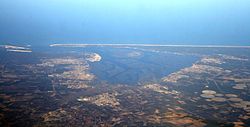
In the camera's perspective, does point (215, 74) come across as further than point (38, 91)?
Yes

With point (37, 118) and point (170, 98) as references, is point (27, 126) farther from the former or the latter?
point (170, 98)

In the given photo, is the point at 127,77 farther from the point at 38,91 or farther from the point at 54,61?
the point at 54,61

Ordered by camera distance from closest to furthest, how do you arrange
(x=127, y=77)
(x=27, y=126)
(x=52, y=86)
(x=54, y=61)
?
(x=27, y=126) → (x=52, y=86) → (x=127, y=77) → (x=54, y=61)

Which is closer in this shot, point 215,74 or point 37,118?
point 37,118

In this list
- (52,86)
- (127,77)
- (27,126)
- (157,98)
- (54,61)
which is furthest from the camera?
(54,61)

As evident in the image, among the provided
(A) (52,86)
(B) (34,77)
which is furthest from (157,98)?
(B) (34,77)

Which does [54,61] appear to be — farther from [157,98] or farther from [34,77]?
[157,98]

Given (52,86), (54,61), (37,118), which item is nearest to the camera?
(37,118)

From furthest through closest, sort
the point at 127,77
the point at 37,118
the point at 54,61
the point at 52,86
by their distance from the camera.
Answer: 1. the point at 54,61
2. the point at 127,77
3. the point at 52,86
4. the point at 37,118

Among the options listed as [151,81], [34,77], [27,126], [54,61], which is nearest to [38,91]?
[34,77]
